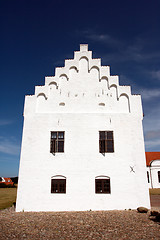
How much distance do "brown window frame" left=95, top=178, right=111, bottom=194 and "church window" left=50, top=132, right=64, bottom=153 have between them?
361 cm

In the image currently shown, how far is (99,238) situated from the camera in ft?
22.1

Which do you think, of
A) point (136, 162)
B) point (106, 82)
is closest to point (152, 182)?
point (136, 162)

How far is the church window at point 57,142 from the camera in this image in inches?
510

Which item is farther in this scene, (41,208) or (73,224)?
(41,208)

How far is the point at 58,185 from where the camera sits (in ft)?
40.3

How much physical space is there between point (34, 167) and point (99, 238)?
7.34 metres

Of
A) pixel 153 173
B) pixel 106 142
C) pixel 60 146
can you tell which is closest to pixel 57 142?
pixel 60 146

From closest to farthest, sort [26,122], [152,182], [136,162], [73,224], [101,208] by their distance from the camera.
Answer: [73,224]
[101,208]
[136,162]
[26,122]
[152,182]

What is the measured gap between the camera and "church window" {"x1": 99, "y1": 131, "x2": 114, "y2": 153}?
1285 centimetres

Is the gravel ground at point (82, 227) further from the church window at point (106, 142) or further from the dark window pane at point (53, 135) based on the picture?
the dark window pane at point (53, 135)

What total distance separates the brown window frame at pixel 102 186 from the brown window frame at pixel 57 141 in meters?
3.61

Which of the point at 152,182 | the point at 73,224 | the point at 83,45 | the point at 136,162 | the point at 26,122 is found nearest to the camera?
the point at 73,224

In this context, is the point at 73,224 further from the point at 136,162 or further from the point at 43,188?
the point at 136,162

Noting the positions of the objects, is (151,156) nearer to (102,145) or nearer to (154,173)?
(154,173)
